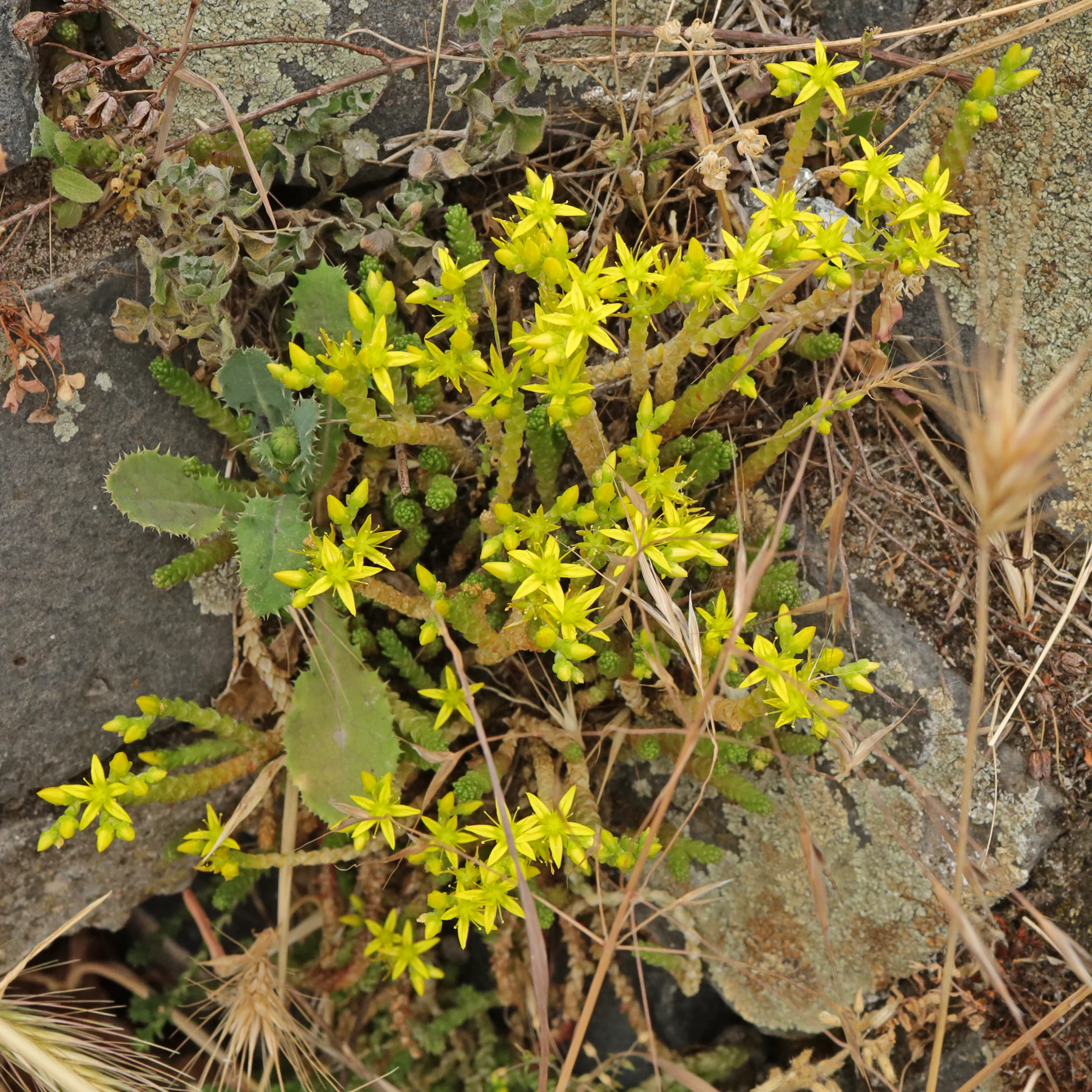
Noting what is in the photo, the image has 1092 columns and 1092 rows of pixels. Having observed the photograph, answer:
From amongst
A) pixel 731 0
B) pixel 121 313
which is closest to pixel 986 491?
pixel 731 0

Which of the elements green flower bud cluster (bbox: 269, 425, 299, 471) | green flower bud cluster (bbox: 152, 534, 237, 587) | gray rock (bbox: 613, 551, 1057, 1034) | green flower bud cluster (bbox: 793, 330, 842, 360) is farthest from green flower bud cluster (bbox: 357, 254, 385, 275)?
gray rock (bbox: 613, 551, 1057, 1034)

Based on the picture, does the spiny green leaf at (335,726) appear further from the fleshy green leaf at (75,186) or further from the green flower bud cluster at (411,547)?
the fleshy green leaf at (75,186)

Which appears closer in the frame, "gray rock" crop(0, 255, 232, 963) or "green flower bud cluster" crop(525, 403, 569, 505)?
"green flower bud cluster" crop(525, 403, 569, 505)

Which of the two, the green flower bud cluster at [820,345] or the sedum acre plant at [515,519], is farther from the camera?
the green flower bud cluster at [820,345]

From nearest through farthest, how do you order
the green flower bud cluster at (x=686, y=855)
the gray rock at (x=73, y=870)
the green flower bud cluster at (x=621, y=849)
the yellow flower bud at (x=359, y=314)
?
the yellow flower bud at (x=359, y=314), the green flower bud cluster at (x=621, y=849), the green flower bud cluster at (x=686, y=855), the gray rock at (x=73, y=870)

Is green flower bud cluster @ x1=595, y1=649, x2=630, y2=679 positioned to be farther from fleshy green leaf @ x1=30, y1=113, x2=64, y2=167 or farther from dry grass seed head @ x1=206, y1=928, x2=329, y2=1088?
fleshy green leaf @ x1=30, y1=113, x2=64, y2=167

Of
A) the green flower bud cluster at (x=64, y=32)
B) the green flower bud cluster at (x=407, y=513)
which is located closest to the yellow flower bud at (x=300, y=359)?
the green flower bud cluster at (x=407, y=513)
